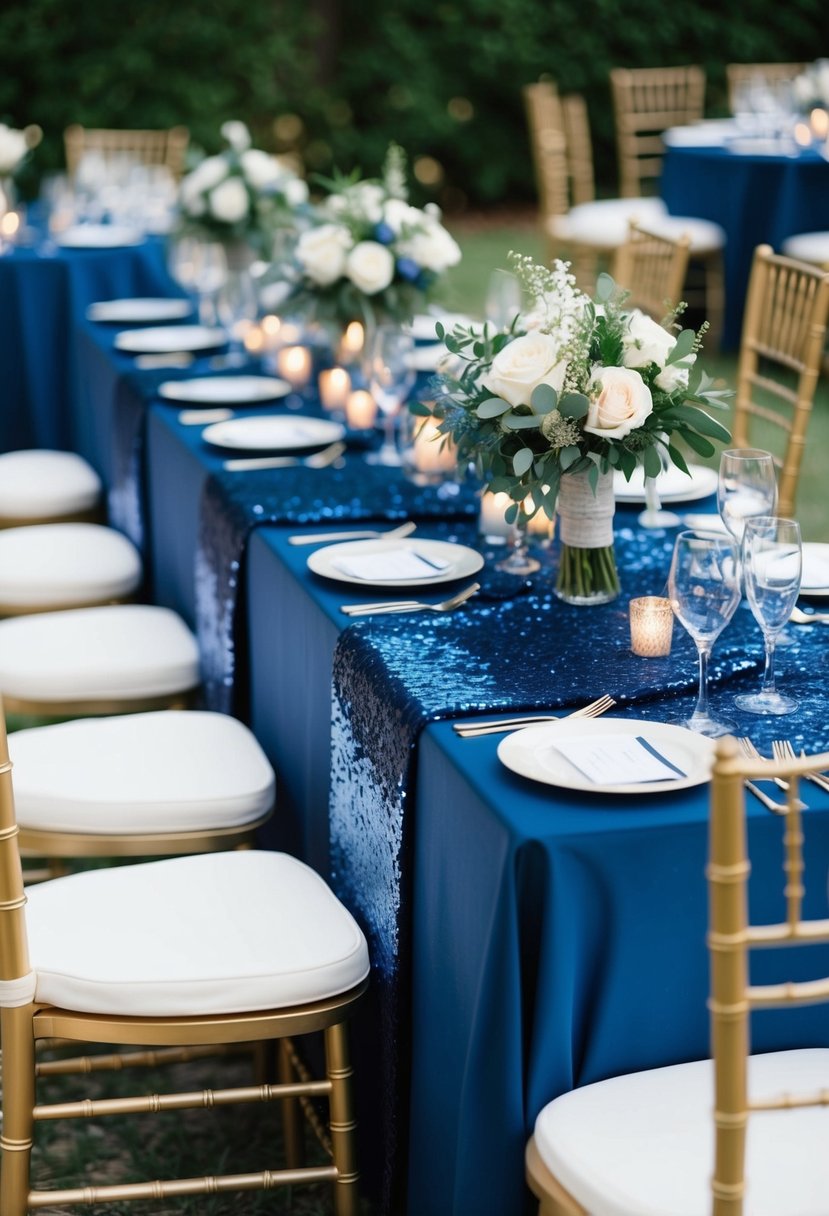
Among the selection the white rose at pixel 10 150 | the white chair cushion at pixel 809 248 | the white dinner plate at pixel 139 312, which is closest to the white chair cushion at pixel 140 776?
the white dinner plate at pixel 139 312

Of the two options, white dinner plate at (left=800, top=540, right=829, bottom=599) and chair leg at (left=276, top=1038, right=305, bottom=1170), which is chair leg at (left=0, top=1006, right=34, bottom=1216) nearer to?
chair leg at (left=276, top=1038, right=305, bottom=1170)

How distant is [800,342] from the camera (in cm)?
314

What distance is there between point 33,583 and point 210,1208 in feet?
4.75

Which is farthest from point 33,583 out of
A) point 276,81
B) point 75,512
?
point 276,81

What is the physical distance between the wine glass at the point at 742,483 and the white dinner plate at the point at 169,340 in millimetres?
1915

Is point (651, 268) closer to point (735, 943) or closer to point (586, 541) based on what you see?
point (586, 541)

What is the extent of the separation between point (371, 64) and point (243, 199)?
7421mm

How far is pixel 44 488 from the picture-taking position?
383 centimetres

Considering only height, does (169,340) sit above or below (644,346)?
below

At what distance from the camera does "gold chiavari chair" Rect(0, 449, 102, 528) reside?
149 inches

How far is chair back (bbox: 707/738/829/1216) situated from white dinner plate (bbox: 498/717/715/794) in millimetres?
316

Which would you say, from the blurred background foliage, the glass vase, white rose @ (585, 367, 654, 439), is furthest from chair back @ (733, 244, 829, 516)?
the blurred background foliage

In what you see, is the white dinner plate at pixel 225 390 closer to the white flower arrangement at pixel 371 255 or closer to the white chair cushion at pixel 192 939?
the white flower arrangement at pixel 371 255

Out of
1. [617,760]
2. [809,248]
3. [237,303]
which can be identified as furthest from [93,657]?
[809,248]
